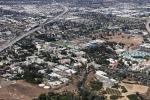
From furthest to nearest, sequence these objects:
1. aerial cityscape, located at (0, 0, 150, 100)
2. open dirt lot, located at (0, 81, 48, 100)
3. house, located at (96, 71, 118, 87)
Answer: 1. house, located at (96, 71, 118, 87)
2. aerial cityscape, located at (0, 0, 150, 100)
3. open dirt lot, located at (0, 81, 48, 100)

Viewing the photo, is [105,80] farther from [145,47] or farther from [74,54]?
[145,47]

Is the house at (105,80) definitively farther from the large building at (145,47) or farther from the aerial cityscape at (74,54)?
the large building at (145,47)

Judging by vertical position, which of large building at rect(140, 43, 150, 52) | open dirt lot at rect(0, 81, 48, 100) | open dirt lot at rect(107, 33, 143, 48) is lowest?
open dirt lot at rect(107, 33, 143, 48)

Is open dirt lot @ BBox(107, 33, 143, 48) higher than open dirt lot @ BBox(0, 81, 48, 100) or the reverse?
the reverse

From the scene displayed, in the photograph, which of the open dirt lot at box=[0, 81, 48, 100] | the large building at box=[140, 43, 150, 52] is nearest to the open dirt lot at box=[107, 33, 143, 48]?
the large building at box=[140, 43, 150, 52]

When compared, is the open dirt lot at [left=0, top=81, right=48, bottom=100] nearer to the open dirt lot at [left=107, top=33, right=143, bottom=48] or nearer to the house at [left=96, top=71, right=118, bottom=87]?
the house at [left=96, top=71, right=118, bottom=87]

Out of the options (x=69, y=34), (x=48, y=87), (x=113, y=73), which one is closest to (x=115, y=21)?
(x=69, y=34)

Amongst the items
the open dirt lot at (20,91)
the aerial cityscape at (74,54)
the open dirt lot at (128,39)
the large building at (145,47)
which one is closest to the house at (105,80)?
the aerial cityscape at (74,54)

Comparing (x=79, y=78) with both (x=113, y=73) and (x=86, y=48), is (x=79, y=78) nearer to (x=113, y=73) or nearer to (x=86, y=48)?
(x=113, y=73)
